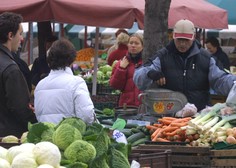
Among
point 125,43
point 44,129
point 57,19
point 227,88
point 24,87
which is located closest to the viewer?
point 44,129

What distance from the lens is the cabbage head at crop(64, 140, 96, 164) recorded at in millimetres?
4488

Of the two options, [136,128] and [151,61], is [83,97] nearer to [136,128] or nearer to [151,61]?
[136,128]

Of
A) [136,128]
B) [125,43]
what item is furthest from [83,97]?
[125,43]

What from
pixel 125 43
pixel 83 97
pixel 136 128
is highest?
pixel 83 97

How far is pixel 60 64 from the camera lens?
6965 millimetres

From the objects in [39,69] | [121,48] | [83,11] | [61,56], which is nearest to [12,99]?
[61,56]

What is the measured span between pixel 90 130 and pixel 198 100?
11.6 ft

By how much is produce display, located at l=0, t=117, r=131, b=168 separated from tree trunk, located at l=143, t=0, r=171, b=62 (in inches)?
219

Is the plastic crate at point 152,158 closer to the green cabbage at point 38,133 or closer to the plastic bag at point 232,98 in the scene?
the green cabbage at point 38,133

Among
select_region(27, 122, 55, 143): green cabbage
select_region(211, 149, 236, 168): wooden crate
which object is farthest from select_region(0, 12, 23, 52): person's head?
select_region(27, 122, 55, 143): green cabbage

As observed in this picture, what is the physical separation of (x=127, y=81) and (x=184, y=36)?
2664mm

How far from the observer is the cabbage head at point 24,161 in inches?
157

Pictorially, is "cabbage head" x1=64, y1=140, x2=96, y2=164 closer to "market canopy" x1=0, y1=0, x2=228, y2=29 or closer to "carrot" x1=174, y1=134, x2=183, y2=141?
"carrot" x1=174, y1=134, x2=183, y2=141

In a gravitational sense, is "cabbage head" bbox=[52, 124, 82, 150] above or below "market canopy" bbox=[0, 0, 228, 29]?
above
